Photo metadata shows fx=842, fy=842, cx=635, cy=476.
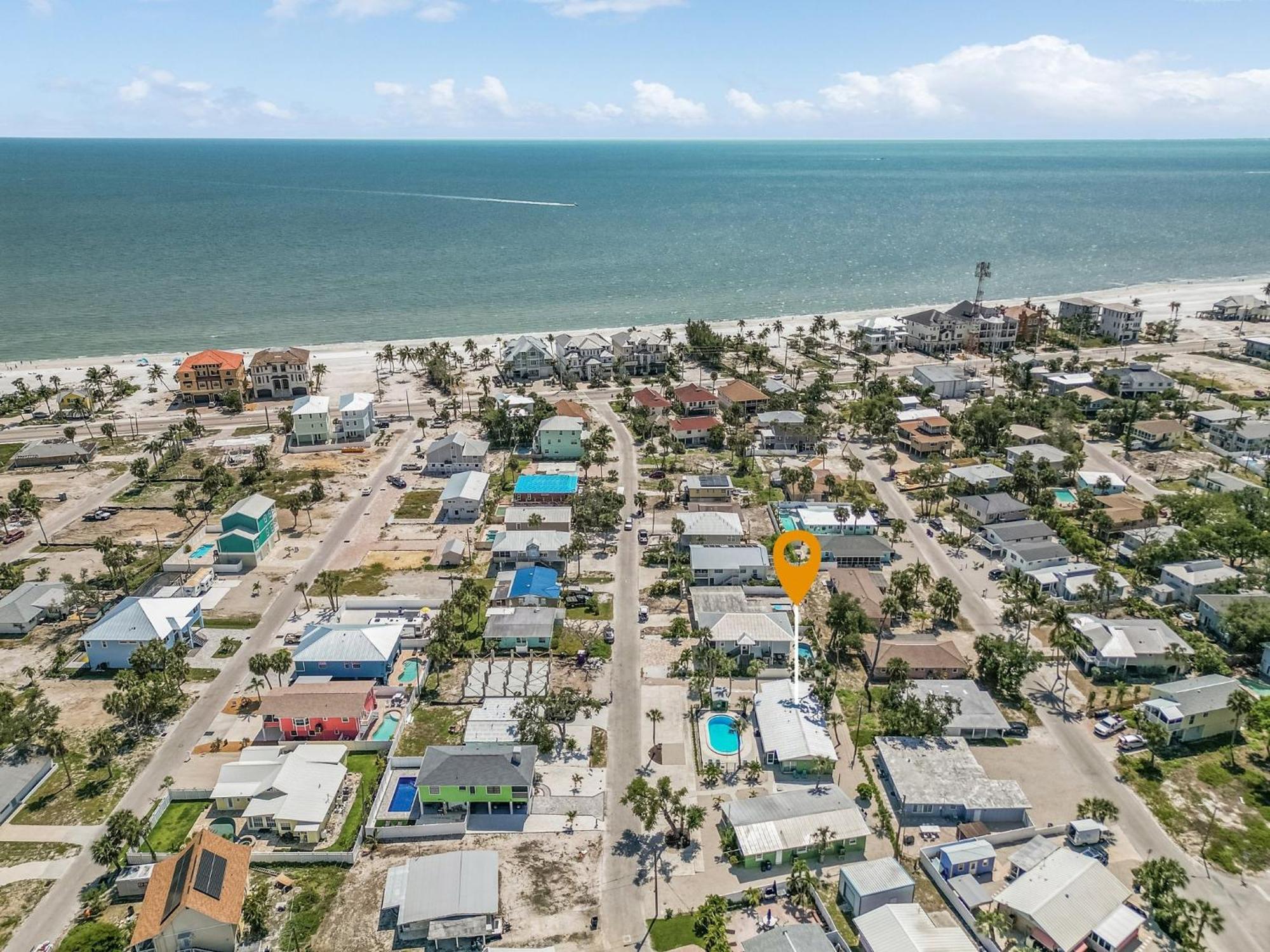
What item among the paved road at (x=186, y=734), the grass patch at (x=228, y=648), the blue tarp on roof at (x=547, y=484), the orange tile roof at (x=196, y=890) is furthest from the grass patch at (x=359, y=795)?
the blue tarp on roof at (x=547, y=484)

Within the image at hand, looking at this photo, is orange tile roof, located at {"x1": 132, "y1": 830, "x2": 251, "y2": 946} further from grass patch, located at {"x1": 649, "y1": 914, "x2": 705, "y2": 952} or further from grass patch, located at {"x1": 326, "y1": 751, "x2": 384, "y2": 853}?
grass patch, located at {"x1": 649, "y1": 914, "x2": 705, "y2": 952}

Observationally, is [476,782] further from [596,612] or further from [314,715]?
[596,612]

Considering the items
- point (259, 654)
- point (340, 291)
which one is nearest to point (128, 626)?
point (259, 654)

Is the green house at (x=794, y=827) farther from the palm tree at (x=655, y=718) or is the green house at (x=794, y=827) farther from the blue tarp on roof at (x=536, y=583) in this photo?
the blue tarp on roof at (x=536, y=583)

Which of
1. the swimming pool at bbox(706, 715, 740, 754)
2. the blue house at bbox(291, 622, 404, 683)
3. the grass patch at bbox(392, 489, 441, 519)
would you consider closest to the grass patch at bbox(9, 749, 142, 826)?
the blue house at bbox(291, 622, 404, 683)

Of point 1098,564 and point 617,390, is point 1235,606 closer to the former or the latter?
point 1098,564

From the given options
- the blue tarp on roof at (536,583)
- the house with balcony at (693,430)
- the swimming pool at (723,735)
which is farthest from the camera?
the house with balcony at (693,430)
